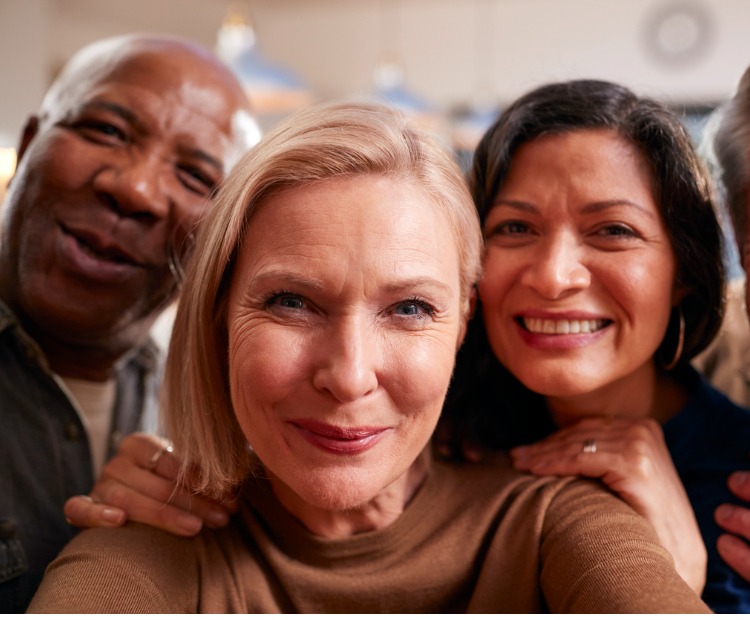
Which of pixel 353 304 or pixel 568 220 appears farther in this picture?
pixel 568 220

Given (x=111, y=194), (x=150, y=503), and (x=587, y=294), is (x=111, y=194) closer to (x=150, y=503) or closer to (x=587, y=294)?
(x=150, y=503)

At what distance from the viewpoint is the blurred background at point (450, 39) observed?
658 cm

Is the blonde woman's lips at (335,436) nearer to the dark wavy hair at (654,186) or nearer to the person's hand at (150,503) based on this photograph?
the person's hand at (150,503)

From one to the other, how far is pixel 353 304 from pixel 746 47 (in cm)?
691

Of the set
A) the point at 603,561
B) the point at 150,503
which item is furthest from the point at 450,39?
the point at 603,561

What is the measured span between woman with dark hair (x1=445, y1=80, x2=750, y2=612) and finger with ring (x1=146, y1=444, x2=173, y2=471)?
1.81 ft

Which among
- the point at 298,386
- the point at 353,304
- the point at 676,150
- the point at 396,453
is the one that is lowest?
the point at 396,453

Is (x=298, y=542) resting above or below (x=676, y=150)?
below

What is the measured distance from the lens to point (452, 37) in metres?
7.65

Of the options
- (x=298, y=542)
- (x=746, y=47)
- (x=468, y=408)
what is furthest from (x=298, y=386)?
(x=746, y=47)

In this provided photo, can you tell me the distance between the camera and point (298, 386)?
45.1 inches

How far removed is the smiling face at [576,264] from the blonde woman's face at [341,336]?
0.31 metres

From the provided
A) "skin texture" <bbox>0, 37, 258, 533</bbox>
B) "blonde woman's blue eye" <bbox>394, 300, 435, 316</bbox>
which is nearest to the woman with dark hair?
"blonde woman's blue eye" <bbox>394, 300, 435, 316</bbox>

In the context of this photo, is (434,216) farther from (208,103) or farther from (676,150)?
(208,103)
